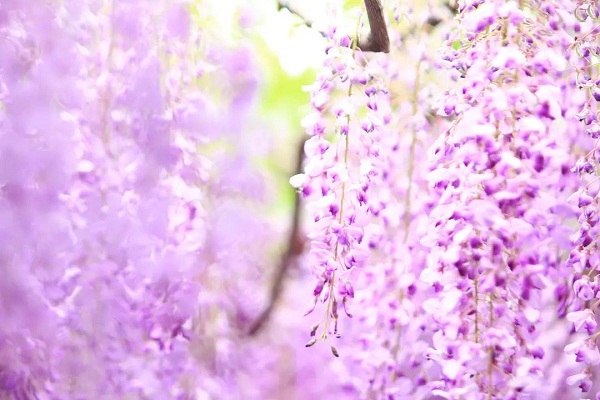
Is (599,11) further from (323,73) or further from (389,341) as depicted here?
(389,341)

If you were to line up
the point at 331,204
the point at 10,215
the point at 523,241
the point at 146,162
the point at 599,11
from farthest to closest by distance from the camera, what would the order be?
1. the point at 146,162
2. the point at 10,215
3. the point at 599,11
4. the point at 331,204
5. the point at 523,241

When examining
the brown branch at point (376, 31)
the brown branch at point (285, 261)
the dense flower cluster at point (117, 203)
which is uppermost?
the brown branch at point (376, 31)

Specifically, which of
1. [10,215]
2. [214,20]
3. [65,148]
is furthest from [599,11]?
[10,215]

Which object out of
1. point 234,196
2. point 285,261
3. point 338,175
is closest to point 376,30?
point 338,175

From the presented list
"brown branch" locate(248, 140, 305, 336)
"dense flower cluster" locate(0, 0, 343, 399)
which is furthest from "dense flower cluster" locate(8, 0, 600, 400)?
"brown branch" locate(248, 140, 305, 336)

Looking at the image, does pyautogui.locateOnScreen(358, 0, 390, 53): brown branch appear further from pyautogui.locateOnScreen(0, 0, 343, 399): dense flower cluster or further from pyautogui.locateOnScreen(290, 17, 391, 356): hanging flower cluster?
pyautogui.locateOnScreen(0, 0, 343, 399): dense flower cluster

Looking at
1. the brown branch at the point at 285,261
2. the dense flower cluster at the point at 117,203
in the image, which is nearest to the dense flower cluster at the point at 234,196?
the dense flower cluster at the point at 117,203

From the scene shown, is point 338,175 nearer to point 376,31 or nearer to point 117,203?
point 376,31

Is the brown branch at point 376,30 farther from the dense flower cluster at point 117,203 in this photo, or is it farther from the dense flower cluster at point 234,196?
the dense flower cluster at point 117,203

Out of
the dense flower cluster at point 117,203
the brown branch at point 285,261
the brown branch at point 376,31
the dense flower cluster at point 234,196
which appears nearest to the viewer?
the dense flower cluster at point 234,196
